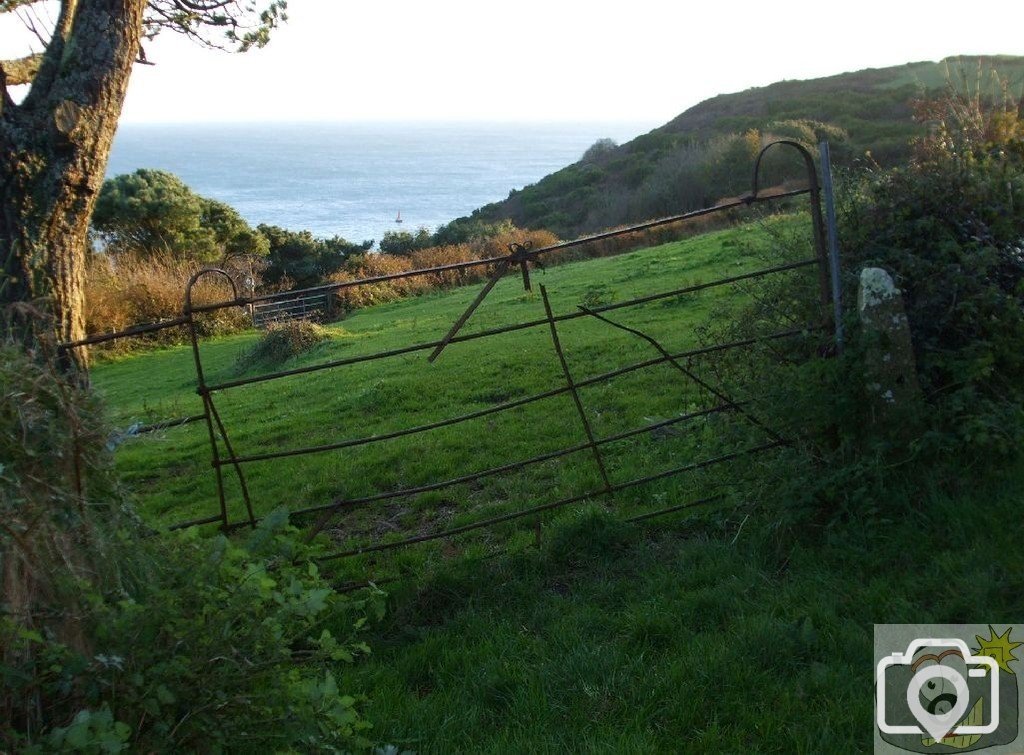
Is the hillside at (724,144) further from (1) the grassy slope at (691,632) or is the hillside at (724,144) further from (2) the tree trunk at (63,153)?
(1) the grassy slope at (691,632)

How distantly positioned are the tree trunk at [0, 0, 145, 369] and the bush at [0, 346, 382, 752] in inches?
168

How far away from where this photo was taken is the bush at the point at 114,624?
2811 mm

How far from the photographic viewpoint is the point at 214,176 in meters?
125

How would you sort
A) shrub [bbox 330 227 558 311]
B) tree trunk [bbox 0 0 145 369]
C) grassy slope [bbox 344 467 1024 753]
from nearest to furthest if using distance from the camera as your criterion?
grassy slope [bbox 344 467 1024 753] → tree trunk [bbox 0 0 145 369] → shrub [bbox 330 227 558 311]

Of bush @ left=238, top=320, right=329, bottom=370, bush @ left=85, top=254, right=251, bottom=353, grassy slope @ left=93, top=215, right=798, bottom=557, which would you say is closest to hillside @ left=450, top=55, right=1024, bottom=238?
grassy slope @ left=93, top=215, right=798, bottom=557

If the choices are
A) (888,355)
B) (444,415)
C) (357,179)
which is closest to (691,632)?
(888,355)

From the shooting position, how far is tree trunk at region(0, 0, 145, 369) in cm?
722

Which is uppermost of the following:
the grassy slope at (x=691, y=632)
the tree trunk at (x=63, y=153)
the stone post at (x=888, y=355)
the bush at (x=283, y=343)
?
the tree trunk at (x=63, y=153)

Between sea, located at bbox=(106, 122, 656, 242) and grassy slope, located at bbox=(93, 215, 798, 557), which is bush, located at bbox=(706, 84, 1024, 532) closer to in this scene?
grassy slope, located at bbox=(93, 215, 798, 557)

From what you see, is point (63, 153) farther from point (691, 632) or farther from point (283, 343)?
point (283, 343)

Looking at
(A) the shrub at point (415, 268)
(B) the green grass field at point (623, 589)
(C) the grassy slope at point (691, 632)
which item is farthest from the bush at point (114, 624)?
(A) the shrub at point (415, 268)

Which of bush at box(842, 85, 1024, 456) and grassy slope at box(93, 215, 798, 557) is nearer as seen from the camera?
bush at box(842, 85, 1024, 456)

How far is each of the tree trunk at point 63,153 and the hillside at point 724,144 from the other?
26.8 m

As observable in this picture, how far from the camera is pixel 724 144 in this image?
42.3 metres
